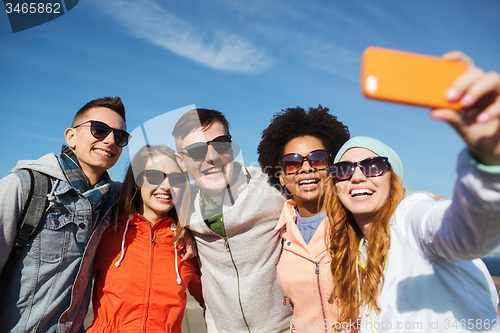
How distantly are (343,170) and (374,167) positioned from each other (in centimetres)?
29

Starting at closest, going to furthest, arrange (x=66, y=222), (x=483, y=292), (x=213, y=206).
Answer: (x=483, y=292), (x=66, y=222), (x=213, y=206)

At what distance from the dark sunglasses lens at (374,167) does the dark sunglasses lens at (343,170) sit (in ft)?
0.39

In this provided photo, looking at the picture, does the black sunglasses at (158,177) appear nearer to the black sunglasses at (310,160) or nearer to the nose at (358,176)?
the black sunglasses at (310,160)

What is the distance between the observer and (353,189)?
2713 mm

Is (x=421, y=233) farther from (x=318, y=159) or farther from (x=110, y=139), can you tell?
(x=110, y=139)

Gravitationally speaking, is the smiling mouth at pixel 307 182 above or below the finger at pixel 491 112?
above

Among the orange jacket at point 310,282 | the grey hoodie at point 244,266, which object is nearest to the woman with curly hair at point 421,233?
the orange jacket at point 310,282

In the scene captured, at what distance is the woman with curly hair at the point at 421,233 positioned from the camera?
1.03 m

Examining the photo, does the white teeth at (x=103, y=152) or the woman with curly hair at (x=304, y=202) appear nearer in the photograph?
the woman with curly hair at (x=304, y=202)

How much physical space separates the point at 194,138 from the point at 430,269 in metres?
2.96

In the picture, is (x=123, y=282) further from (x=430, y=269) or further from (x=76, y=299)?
(x=430, y=269)

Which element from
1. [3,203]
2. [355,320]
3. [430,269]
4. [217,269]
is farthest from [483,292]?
[3,203]

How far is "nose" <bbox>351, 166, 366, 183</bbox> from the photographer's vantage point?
265 cm

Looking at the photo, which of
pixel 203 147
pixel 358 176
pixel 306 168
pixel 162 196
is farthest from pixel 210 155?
pixel 358 176
